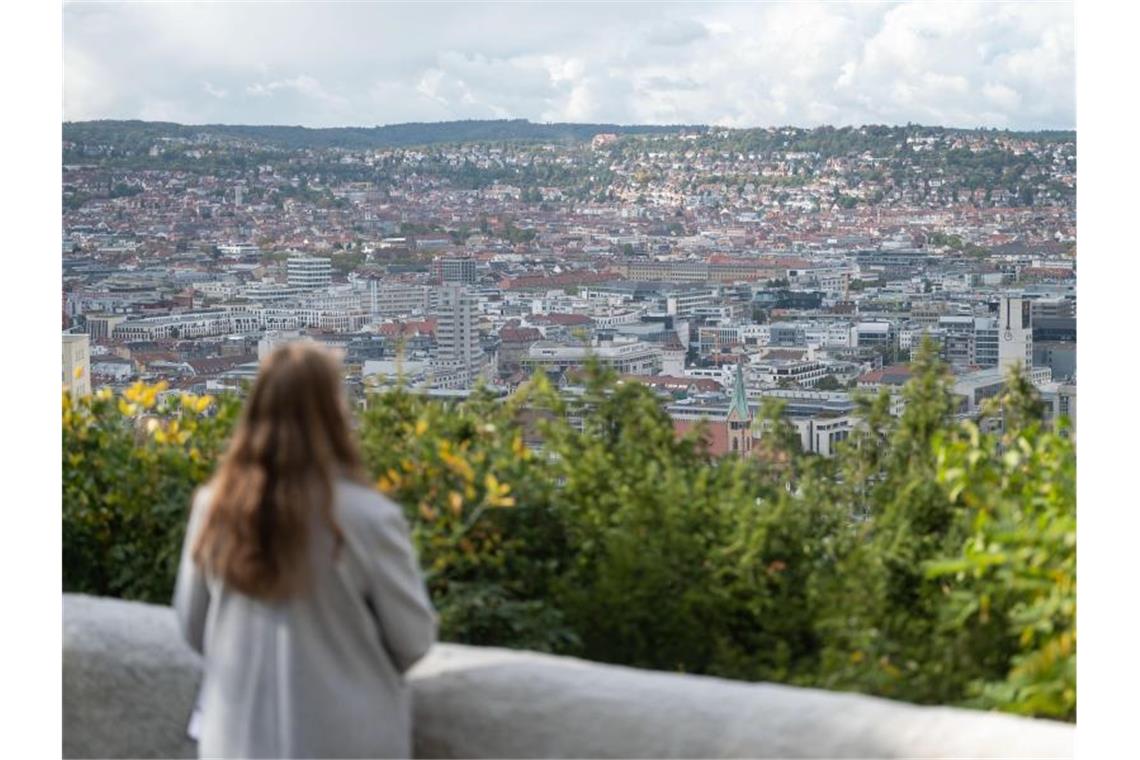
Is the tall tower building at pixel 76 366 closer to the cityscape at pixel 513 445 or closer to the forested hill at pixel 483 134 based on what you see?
the cityscape at pixel 513 445

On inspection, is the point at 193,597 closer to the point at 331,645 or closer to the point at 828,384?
the point at 331,645

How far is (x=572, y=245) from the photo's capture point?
25.5 ft

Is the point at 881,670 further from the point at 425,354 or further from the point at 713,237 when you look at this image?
the point at 713,237

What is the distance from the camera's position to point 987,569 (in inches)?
95.8

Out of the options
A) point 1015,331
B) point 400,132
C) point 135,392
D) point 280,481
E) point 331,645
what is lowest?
point 331,645

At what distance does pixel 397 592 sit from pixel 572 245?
19.1 ft

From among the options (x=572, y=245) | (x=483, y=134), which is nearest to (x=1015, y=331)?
(x=483, y=134)

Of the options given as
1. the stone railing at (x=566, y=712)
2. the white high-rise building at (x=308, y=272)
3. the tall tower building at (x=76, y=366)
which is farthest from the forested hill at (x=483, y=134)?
the stone railing at (x=566, y=712)

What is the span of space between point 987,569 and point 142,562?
1768mm

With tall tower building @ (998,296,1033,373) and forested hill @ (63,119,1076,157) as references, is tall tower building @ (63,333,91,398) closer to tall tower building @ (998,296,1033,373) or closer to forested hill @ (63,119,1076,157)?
forested hill @ (63,119,1076,157)

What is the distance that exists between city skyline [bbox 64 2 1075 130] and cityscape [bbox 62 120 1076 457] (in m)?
0.21

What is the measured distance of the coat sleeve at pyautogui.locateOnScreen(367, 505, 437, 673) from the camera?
203cm

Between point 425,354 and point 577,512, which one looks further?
point 425,354

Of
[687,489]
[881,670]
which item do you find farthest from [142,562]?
[881,670]
